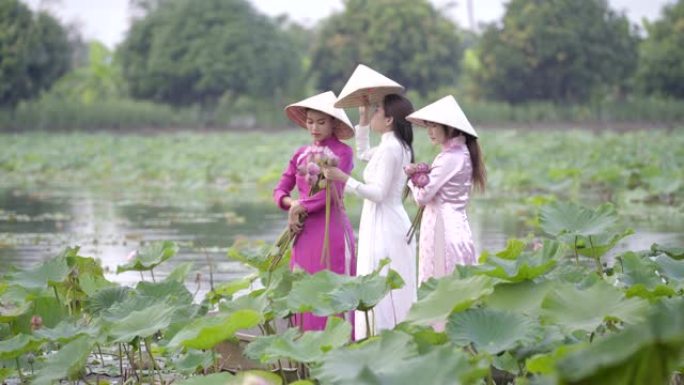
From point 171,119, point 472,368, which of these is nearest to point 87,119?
point 171,119

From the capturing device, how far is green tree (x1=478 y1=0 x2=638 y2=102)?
153 feet

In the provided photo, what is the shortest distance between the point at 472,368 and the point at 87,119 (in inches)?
1535

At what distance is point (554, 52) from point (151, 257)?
42.7m

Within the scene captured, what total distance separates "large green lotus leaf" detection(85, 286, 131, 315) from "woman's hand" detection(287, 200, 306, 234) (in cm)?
75

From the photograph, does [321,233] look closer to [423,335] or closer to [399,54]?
[423,335]

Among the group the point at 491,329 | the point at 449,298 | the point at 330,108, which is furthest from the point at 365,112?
the point at 491,329

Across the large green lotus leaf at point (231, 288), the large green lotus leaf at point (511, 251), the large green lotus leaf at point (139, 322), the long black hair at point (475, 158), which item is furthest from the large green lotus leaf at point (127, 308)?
the long black hair at point (475, 158)

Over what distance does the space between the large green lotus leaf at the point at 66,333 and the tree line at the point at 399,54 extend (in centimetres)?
4123

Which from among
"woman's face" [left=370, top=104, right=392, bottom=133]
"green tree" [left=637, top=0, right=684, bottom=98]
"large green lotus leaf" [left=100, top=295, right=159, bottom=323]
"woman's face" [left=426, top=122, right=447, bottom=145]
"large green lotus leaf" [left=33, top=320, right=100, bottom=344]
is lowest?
"green tree" [left=637, top=0, right=684, bottom=98]

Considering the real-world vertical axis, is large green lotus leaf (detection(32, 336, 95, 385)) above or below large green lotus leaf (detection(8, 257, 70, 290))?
below

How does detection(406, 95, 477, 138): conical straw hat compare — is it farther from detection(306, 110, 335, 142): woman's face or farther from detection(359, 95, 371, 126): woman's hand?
detection(306, 110, 335, 142): woman's face

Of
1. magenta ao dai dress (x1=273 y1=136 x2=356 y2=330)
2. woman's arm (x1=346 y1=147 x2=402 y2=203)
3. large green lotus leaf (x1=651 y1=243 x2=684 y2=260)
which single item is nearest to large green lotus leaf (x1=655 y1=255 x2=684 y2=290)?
large green lotus leaf (x1=651 y1=243 x2=684 y2=260)

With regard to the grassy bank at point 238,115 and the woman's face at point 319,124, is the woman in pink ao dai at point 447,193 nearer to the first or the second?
the woman's face at point 319,124

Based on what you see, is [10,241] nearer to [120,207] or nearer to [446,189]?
[120,207]
